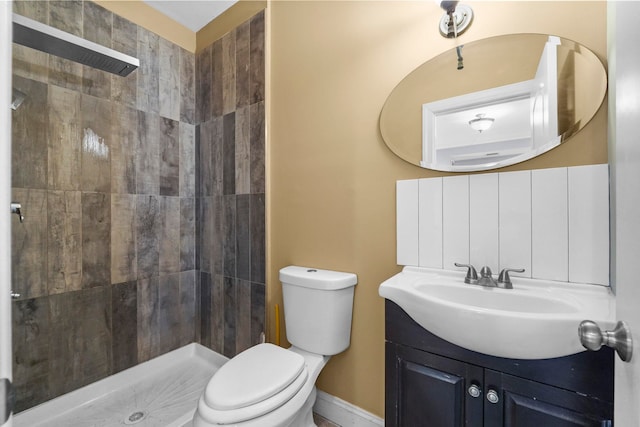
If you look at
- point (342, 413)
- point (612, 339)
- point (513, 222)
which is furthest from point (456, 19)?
point (342, 413)

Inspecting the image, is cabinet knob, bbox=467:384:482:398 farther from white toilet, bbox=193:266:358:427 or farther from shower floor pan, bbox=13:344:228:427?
shower floor pan, bbox=13:344:228:427

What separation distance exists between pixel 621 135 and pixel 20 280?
2268 millimetres

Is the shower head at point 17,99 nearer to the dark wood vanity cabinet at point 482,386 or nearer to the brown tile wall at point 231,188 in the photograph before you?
the brown tile wall at point 231,188

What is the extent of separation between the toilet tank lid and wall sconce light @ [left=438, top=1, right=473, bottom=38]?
1132mm

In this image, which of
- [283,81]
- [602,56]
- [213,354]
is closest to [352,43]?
[283,81]

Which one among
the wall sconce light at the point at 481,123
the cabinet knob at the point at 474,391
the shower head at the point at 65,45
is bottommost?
→ the cabinet knob at the point at 474,391

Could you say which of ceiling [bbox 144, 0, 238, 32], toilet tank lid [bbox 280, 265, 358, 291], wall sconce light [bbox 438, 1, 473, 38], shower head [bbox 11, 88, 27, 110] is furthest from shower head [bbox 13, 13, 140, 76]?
wall sconce light [bbox 438, 1, 473, 38]

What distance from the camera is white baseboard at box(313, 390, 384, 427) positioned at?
132cm

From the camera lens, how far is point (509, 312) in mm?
711

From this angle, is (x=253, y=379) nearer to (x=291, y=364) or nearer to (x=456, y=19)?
(x=291, y=364)

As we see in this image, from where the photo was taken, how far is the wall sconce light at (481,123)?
108 cm

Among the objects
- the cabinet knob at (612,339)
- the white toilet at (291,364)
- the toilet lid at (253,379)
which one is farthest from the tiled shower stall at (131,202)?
the cabinet knob at (612,339)

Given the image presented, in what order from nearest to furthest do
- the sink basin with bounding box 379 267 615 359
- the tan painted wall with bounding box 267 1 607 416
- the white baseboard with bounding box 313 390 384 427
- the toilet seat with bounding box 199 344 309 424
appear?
the sink basin with bounding box 379 267 615 359
the toilet seat with bounding box 199 344 309 424
the tan painted wall with bounding box 267 1 607 416
the white baseboard with bounding box 313 390 384 427

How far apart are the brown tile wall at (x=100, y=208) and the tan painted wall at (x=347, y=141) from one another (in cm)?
74
